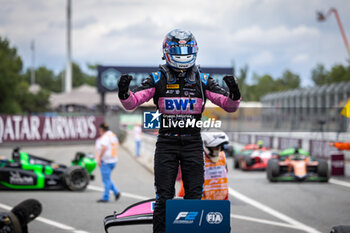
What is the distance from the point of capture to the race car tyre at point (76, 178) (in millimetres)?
11961

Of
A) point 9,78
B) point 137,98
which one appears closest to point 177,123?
point 137,98

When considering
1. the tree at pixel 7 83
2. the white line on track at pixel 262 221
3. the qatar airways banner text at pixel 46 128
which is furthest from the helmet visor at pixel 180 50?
the tree at pixel 7 83

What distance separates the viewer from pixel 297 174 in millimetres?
13586

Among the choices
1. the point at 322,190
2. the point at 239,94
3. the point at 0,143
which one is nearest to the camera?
the point at 239,94

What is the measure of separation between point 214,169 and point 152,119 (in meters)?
1.72

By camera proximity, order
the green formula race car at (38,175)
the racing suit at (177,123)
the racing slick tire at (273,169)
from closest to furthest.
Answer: the racing suit at (177,123), the green formula race car at (38,175), the racing slick tire at (273,169)

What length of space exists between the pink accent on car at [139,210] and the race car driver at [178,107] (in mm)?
763

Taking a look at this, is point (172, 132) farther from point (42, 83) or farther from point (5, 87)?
point (42, 83)

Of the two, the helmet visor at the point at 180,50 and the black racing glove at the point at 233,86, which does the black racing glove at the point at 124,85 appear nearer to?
the helmet visor at the point at 180,50

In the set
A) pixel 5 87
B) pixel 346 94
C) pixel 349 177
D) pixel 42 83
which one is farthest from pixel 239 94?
pixel 42 83

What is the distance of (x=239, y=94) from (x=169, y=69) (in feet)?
2.50

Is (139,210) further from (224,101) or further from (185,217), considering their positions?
(224,101)

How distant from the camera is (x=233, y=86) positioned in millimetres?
4418

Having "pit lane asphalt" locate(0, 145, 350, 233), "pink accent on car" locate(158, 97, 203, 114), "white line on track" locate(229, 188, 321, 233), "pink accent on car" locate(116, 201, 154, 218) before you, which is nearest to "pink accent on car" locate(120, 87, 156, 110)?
"pink accent on car" locate(158, 97, 203, 114)
